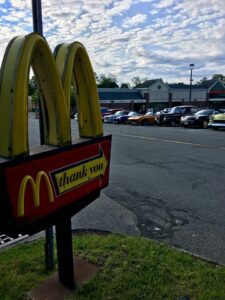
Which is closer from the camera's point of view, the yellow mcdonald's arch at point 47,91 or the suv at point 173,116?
the yellow mcdonald's arch at point 47,91

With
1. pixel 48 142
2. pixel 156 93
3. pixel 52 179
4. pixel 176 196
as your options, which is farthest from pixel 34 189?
pixel 156 93

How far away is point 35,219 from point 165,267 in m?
1.58

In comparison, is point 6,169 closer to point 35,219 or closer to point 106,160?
point 35,219

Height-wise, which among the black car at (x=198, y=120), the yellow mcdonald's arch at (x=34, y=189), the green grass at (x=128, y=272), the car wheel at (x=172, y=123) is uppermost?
the yellow mcdonald's arch at (x=34, y=189)

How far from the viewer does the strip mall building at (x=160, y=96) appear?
66119mm

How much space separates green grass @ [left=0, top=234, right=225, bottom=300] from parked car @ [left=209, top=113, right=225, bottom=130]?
2022 cm

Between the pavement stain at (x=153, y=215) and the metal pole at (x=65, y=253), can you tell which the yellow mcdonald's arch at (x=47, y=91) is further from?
the pavement stain at (x=153, y=215)

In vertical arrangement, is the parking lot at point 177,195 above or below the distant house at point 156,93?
below

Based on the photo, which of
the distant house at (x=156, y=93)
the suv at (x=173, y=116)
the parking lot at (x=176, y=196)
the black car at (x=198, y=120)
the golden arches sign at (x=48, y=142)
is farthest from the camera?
the distant house at (x=156, y=93)

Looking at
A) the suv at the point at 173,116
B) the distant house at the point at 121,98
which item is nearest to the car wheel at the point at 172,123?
the suv at the point at 173,116

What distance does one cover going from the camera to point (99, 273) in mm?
3348

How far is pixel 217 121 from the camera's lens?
23328 mm

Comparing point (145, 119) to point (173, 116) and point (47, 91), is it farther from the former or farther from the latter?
point (47, 91)

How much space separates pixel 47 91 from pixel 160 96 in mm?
69167
